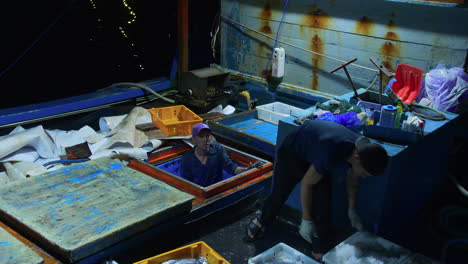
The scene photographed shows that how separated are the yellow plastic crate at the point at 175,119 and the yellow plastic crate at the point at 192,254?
7.61 feet

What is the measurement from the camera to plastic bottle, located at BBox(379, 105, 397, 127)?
3.64m

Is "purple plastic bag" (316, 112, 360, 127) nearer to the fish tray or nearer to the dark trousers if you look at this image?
the dark trousers

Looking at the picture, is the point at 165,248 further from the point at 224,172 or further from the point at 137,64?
the point at 137,64

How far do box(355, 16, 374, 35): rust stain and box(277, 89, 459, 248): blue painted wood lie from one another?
1334 millimetres

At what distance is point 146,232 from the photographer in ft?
11.7

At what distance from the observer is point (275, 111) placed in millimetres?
6137

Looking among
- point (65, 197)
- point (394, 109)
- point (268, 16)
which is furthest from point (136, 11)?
point (394, 109)

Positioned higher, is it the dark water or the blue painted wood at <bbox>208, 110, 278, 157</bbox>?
the dark water

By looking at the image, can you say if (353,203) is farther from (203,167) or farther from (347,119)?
(203,167)

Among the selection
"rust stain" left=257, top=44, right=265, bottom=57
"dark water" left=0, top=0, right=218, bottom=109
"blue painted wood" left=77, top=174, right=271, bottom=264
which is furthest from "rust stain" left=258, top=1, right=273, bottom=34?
"blue painted wood" left=77, top=174, right=271, bottom=264

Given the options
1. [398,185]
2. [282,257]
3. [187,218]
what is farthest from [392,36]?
[187,218]

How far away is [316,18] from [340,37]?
0.44 metres

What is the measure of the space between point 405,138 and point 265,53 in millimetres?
3462

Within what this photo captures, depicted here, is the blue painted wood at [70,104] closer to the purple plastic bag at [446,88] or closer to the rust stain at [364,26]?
the rust stain at [364,26]
